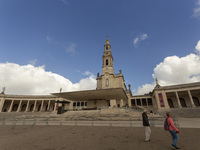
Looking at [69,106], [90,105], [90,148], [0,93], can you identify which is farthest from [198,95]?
[0,93]

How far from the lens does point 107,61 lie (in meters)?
45.6

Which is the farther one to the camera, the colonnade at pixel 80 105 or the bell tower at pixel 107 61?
the colonnade at pixel 80 105

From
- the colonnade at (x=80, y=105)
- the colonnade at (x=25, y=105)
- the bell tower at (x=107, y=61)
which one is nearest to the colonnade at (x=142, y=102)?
the bell tower at (x=107, y=61)

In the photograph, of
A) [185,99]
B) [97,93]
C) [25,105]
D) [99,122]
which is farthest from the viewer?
[25,105]

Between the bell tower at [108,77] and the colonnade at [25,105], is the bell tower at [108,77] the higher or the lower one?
the higher one

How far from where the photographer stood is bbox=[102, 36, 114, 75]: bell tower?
42438mm

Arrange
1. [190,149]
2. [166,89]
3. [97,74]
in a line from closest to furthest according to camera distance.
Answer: [190,149] → [166,89] → [97,74]

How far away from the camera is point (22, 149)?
4137 millimetres

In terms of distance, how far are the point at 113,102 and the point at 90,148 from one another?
35156 millimetres

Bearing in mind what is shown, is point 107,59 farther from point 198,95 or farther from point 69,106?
point 198,95

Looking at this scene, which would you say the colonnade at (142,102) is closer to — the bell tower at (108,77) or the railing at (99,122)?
the bell tower at (108,77)

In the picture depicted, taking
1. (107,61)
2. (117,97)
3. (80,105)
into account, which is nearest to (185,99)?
(117,97)

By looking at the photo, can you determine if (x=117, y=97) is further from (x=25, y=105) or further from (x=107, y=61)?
(x=25, y=105)

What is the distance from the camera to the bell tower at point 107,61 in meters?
42.4
